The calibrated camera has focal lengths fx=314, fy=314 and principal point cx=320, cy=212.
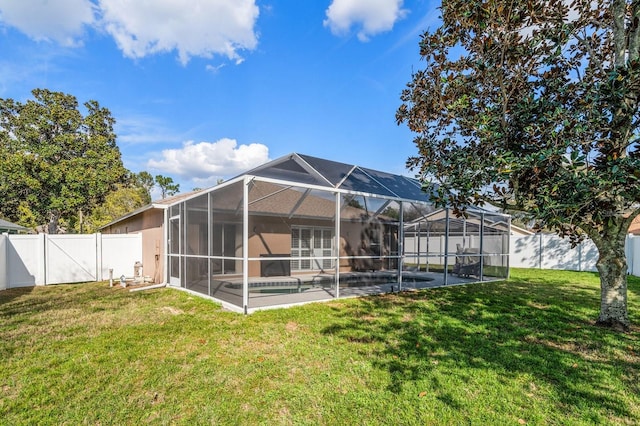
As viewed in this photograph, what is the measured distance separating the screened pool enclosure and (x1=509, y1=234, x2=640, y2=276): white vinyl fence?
595 centimetres

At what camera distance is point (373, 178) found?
9586 mm

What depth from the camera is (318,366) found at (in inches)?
150

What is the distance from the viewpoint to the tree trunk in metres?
5.32

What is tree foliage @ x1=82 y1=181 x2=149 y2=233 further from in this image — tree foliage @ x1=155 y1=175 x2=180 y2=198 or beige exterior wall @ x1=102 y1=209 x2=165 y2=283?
beige exterior wall @ x1=102 y1=209 x2=165 y2=283

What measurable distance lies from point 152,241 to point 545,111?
1197cm

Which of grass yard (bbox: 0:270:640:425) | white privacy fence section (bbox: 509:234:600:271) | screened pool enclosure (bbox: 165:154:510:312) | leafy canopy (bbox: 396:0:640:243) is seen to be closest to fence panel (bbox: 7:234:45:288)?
screened pool enclosure (bbox: 165:154:510:312)

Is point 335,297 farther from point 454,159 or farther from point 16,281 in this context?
point 16,281

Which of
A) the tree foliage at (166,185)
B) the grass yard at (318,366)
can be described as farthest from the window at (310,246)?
the tree foliage at (166,185)

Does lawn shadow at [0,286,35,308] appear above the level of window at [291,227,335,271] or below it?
below

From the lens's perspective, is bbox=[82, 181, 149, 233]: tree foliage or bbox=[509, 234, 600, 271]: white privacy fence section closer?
bbox=[509, 234, 600, 271]: white privacy fence section

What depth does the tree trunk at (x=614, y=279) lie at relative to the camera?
17.5 feet

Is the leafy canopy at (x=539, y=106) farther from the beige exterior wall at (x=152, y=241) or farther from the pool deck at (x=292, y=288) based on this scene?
the beige exterior wall at (x=152, y=241)

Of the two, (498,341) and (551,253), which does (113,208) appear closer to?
(498,341)

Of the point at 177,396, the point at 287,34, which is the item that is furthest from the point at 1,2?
the point at 177,396
